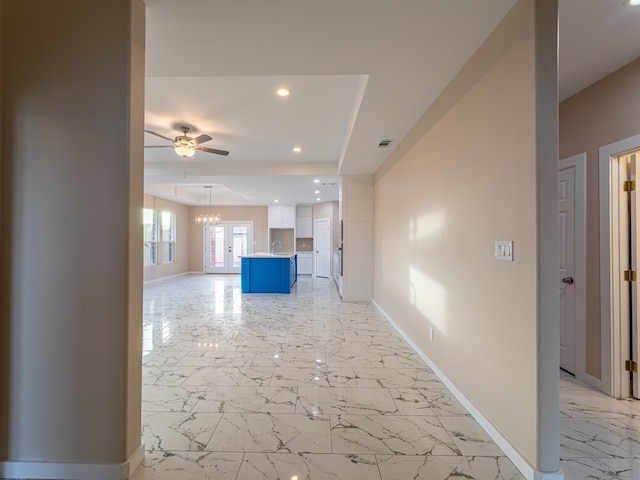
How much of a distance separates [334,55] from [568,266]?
2.83 metres

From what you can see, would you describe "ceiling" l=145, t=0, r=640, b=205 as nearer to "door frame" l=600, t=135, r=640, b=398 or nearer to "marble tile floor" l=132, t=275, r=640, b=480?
"door frame" l=600, t=135, r=640, b=398

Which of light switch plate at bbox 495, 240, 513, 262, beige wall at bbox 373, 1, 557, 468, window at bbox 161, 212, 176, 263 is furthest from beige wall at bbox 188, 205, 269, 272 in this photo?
light switch plate at bbox 495, 240, 513, 262

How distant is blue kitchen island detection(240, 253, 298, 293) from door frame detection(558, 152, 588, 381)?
18.2 feet

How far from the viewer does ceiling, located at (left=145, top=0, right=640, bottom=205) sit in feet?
5.60

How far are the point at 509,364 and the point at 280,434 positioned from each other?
1449 millimetres

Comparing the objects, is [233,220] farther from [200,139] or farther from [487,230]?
[487,230]

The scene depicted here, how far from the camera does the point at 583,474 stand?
159cm

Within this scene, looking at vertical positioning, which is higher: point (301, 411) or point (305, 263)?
point (305, 263)

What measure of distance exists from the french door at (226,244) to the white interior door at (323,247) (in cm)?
277

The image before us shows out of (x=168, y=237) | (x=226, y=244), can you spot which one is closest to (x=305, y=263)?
(x=226, y=244)

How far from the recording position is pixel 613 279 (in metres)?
2.44

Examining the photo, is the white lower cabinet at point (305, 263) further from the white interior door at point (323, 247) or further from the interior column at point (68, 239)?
the interior column at point (68, 239)

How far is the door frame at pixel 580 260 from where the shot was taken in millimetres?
2658

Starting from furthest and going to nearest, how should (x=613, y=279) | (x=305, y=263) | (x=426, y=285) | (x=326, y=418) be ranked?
(x=305, y=263) → (x=426, y=285) → (x=613, y=279) → (x=326, y=418)
